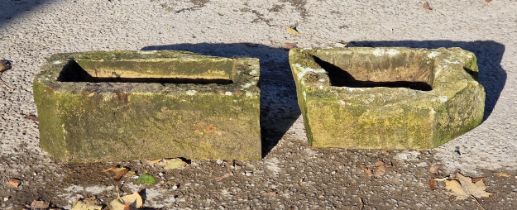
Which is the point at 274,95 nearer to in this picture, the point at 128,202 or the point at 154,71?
the point at 154,71

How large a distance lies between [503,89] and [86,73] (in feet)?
9.55

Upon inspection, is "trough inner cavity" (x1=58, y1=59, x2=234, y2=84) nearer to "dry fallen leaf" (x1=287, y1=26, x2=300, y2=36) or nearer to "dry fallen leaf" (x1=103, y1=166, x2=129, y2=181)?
"dry fallen leaf" (x1=103, y1=166, x2=129, y2=181)

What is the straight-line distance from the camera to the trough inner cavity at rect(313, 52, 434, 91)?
4809 millimetres

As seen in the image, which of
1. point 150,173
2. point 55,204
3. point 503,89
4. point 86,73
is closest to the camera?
point 55,204

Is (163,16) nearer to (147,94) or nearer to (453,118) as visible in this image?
(147,94)

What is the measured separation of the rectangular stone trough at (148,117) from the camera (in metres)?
4.07

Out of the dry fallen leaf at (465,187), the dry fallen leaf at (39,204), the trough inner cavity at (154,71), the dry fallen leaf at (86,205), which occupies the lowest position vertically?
the dry fallen leaf at (465,187)

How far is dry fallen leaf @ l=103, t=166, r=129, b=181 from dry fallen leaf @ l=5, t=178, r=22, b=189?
1.57 ft

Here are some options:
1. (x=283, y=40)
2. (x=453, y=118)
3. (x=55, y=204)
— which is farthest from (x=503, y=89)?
(x=55, y=204)

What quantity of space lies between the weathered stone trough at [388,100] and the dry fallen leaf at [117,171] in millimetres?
1108

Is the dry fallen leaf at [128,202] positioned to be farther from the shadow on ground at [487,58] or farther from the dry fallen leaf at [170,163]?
the shadow on ground at [487,58]

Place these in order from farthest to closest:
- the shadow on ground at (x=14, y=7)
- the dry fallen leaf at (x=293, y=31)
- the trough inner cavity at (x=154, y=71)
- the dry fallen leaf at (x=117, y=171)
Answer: the shadow on ground at (x=14, y=7) < the dry fallen leaf at (x=293, y=31) < the trough inner cavity at (x=154, y=71) < the dry fallen leaf at (x=117, y=171)

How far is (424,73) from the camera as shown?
484 centimetres

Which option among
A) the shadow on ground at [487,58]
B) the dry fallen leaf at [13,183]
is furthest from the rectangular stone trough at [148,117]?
the shadow on ground at [487,58]
